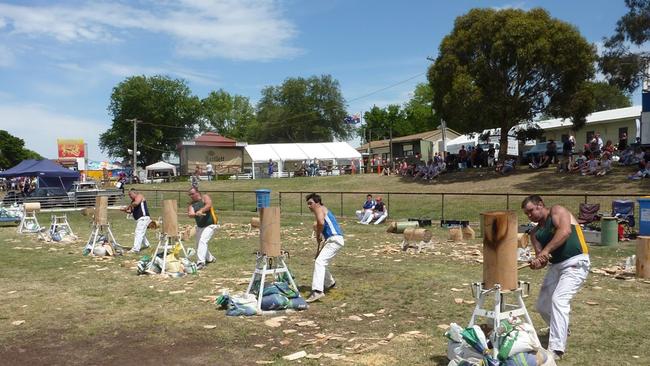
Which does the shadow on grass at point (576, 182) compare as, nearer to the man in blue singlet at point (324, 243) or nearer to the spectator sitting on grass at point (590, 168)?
the spectator sitting on grass at point (590, 168)

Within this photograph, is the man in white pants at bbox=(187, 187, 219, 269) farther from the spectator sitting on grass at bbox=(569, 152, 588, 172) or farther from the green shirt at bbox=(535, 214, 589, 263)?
the spectator sitting on grass at bbox=(569, 152, 588, 172)

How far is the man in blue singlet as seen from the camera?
8.47 meters

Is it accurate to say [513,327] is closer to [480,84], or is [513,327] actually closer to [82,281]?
[82,281]

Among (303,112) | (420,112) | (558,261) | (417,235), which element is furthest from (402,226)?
(420,112)

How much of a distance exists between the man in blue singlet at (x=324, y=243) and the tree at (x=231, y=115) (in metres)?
92.6

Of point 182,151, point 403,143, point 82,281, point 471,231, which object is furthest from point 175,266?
point 403,143

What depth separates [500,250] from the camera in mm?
5094

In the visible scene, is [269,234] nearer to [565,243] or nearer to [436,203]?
[565,243]

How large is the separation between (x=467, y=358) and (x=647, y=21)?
28.5 metres

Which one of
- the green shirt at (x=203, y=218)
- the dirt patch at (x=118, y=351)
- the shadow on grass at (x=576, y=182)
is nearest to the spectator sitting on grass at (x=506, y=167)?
the shadow on grass at (x=576, y=182)

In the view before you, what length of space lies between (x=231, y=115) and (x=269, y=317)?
98790 millimetres

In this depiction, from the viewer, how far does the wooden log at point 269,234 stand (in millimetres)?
8039

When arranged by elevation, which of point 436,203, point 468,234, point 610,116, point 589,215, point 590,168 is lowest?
point 468,234

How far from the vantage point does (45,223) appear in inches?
954
